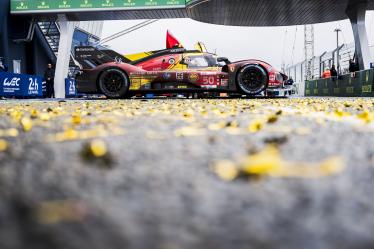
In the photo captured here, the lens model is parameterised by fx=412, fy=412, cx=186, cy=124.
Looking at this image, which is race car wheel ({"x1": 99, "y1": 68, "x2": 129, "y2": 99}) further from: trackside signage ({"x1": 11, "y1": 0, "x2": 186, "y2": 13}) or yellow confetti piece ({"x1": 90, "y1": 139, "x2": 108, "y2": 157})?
trackside signage ({"x1": 11, "y1": 0, "x2": 186, "y2": 13})

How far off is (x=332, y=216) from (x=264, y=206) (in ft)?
0.60

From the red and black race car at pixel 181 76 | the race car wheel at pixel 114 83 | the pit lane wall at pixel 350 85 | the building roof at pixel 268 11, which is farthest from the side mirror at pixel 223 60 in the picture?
the building roof at pixel 268 11

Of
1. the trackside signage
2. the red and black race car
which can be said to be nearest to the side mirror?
the red and black race car

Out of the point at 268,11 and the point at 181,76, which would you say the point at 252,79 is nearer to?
the point at 181,76

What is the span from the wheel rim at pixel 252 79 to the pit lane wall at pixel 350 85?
5.47m

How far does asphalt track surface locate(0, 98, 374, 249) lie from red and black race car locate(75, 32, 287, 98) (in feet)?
30.7

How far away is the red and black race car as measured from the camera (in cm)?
1149

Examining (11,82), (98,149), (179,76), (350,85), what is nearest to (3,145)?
(98,149)

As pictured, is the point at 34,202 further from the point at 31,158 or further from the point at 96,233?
the point at 31,158

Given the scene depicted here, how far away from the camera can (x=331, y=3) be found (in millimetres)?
22328

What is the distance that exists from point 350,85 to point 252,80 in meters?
7.40

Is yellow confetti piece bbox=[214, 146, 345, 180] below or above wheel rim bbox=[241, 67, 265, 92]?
below

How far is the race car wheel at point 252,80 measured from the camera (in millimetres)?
11438

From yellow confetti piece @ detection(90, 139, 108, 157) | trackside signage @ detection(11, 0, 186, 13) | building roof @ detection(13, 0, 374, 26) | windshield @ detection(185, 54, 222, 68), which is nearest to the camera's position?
yellow confetti piece @ detection(90, 139, 108, 157)
